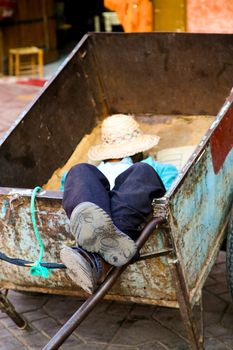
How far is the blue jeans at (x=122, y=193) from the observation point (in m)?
2.64

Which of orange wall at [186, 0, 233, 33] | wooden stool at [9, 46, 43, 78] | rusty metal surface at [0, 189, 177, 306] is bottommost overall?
wooden stool at [9, 46, 43, 78]

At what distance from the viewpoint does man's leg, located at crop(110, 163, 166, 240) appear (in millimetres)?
2637

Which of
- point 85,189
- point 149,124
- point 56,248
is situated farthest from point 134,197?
point 149,124

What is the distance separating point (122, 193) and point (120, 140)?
0.95 m

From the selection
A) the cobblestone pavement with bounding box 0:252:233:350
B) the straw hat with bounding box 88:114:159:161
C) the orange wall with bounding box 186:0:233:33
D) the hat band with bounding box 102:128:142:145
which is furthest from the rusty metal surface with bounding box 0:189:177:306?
the orange wall with bounding box 186:0:233:33

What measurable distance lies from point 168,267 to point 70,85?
1.71 meters

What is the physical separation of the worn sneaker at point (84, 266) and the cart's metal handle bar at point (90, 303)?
0.03m

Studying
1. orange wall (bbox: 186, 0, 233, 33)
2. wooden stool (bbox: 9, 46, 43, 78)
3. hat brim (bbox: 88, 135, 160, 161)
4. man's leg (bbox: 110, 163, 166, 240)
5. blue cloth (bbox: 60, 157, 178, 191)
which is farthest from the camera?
wooden stool (bbox: 9, 46, 43, 78)

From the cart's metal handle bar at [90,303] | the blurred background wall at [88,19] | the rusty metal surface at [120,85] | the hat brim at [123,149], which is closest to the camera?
the cart's metal handle bar at [90,303]

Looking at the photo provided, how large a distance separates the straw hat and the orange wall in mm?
1215

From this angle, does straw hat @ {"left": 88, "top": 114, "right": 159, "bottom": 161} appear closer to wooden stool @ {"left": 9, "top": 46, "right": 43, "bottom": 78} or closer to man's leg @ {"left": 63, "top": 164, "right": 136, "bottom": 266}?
man's leg @ {"left": 63, "top": 164, "right": 136, "bottom": 266}

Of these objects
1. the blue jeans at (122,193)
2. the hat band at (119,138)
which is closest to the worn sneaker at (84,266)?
the blue jeans at (122,193)

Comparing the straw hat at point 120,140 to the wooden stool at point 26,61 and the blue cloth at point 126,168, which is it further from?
the wooden stool at point 26,61

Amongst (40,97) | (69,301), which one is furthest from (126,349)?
(40,97)
